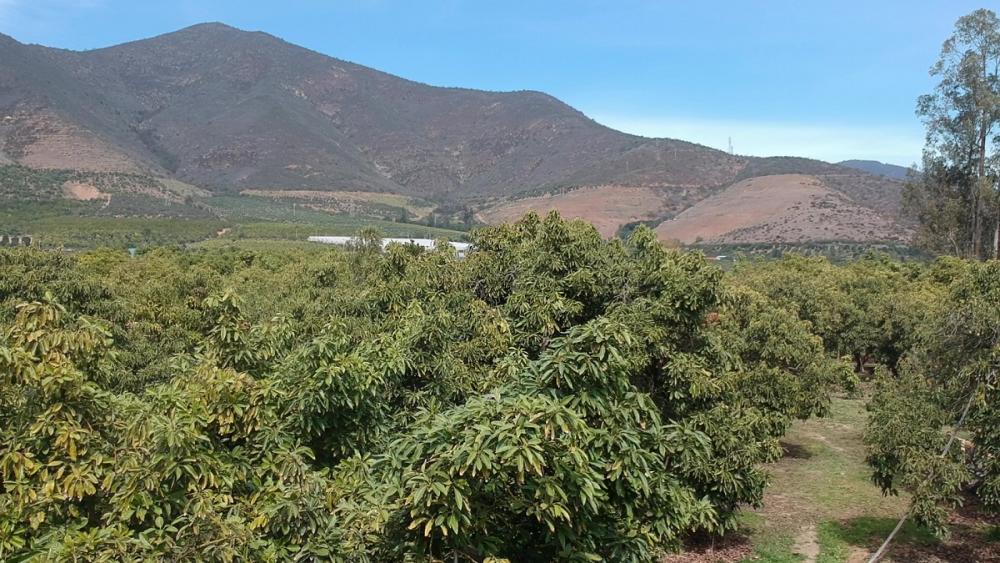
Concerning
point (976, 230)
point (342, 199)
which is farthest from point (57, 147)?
point (976, 230)

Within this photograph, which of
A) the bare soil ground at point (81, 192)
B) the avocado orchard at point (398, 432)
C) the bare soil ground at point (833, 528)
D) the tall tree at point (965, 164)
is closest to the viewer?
the avocado orchard at point (398, 432)

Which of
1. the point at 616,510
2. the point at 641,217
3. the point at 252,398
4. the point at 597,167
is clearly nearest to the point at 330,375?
the point at 252,398

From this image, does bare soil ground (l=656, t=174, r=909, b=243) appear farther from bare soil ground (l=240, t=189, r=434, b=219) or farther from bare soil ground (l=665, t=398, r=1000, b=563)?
bare soil ground (l=665, t=398, r=1000, b=563)

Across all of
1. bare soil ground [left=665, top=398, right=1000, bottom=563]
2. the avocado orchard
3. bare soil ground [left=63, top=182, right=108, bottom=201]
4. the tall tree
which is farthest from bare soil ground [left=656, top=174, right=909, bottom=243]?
bare soil ground [left=63, top=182, right=108, bottom=201]

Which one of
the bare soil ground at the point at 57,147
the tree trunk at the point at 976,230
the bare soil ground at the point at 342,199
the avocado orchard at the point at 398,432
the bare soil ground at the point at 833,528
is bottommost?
the bare soil ground at the point at 833,528

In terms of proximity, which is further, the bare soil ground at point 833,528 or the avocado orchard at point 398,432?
the bare soil ground at point 833,528

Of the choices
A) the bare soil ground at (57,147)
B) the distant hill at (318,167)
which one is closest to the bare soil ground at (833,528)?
the distant hill at (318,167)

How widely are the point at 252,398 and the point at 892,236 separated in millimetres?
83897

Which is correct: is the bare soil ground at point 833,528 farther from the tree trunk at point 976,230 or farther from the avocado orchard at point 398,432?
the tree trunk at point 976,230

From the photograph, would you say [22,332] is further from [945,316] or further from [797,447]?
[797,447]

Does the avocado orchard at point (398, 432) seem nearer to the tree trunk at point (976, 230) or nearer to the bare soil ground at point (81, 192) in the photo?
the tree trunk at point (976, 230)

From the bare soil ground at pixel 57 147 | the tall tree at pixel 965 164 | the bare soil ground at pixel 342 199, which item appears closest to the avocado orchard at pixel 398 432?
the tall tree at pixel 965 164

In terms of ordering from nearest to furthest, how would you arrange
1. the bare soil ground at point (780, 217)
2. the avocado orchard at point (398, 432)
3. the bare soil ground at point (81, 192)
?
the avocado orchard at point (398, 432) → the bare soil ground at point (780, 217) → the bare soil ground at point (81, 192)

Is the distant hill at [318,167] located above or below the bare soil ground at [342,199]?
above
